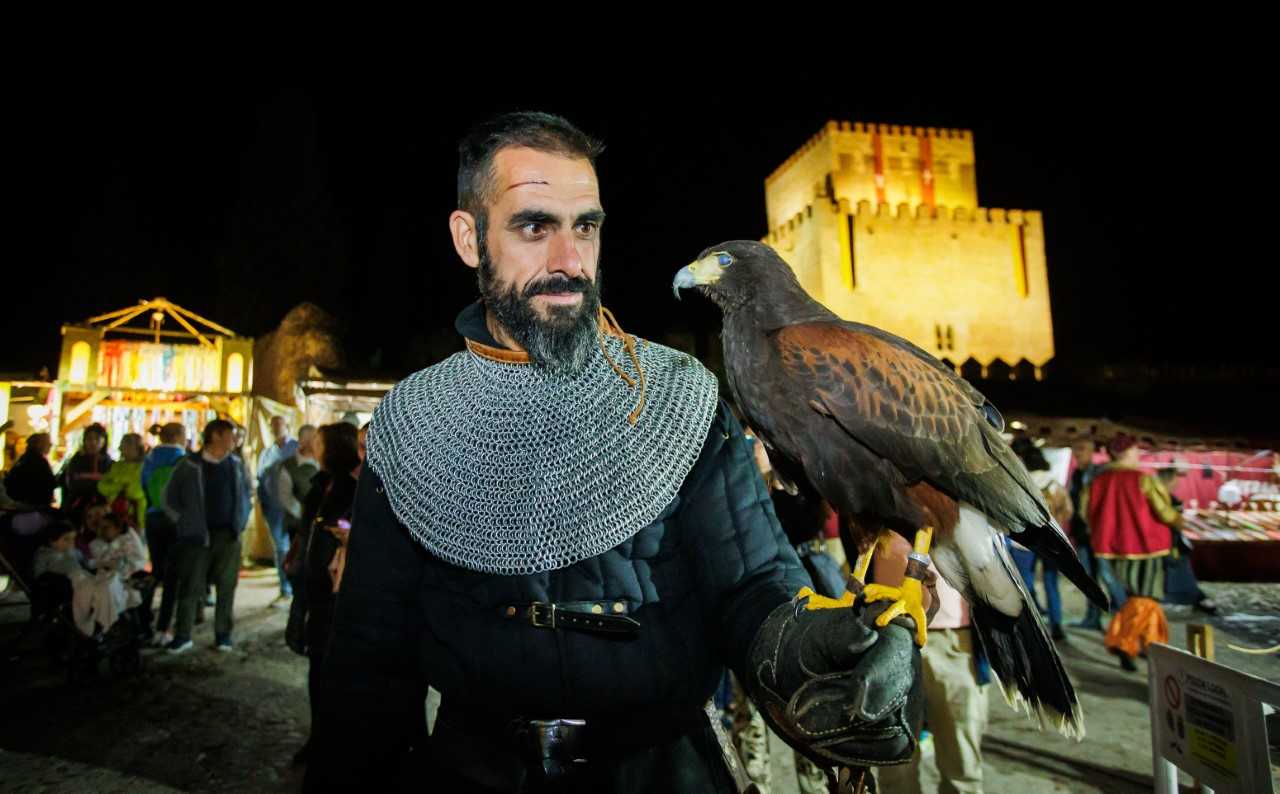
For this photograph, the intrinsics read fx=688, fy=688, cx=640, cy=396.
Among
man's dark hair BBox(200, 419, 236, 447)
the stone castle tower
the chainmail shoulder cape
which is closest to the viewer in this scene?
the chainmail shoulder cape

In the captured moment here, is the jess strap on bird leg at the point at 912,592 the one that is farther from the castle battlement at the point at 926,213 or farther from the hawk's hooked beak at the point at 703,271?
the castle battlement at the point at 926,213

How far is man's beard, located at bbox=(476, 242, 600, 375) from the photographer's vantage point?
1.51 meters

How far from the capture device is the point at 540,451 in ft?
5.16

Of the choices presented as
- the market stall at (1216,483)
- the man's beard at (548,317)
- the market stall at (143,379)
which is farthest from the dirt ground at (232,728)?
the market stall at (143,379)

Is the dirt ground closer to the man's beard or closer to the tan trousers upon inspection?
the tan trousers

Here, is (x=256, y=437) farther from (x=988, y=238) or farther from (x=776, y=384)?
(x=988, y=238)

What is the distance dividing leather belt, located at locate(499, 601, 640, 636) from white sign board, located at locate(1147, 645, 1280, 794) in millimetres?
2569

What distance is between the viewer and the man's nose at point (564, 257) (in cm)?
149

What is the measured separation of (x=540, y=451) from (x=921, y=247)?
3482 cm

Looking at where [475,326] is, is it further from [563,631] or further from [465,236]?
[563,631]

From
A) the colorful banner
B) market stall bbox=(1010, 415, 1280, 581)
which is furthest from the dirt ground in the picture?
the colorful banner

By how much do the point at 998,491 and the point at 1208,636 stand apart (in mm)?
2906

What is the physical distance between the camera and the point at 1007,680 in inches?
59.9

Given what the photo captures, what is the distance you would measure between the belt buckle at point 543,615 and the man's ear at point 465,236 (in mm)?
801
